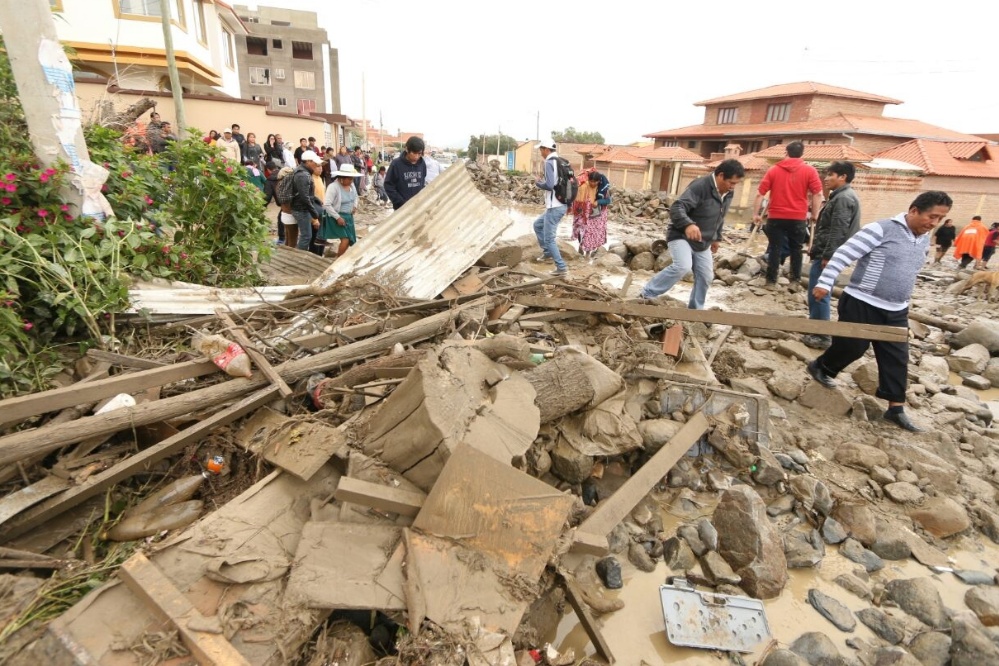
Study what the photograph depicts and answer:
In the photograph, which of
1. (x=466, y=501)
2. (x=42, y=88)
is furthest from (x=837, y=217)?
(x=42, y=88)

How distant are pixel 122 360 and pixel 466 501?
7.81ft

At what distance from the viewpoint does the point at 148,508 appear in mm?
2451

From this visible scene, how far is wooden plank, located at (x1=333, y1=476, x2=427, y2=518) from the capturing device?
2.14 metres

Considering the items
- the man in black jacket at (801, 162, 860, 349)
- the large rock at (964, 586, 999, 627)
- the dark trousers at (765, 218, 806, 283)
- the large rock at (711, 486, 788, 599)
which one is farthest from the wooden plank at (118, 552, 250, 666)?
the dark trousers at (765, 218, 806, 283)

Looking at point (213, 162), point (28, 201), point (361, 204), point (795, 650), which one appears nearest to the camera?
point (795, 650)

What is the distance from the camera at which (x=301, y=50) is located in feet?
129

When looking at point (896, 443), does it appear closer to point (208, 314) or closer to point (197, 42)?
point (208, 314)

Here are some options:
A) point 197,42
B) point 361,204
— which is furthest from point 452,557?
point 197,42

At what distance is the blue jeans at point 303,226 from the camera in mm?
6410

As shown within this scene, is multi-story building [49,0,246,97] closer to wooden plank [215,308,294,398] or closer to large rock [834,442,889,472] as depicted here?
wooden plank [215,308,294,398]

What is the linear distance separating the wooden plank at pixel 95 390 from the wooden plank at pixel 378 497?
1399 millimetres

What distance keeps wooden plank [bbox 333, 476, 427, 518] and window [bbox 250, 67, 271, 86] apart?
46225 mm

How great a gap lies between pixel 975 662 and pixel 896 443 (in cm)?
190

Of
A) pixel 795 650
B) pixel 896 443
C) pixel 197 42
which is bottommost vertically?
pixel 795 650
